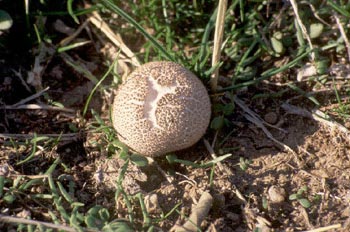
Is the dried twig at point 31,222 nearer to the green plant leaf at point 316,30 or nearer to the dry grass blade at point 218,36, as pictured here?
the dry grass blade at point 218,36

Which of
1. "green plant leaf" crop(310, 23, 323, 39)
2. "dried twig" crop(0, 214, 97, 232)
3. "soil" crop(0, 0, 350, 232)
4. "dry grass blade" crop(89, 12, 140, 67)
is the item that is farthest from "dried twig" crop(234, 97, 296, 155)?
"dried twig" crop(0, 214, 97, 232)

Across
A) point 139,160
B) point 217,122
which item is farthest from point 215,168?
point 139,160

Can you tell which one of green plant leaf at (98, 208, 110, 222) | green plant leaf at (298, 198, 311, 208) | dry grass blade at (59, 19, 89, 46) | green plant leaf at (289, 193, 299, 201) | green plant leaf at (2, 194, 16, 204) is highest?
dry grass blade at (59, 19, 89, 46)

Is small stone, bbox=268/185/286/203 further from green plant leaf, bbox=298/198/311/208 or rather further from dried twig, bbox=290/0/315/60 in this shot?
dried twig, bbox=290/0/315/60

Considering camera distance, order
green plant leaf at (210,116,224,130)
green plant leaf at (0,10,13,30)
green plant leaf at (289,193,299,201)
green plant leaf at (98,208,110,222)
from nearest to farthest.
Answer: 1. green plant leaf at (98,208,110,222)
2. green plant leaf at (289,193,299,201)
3. green plant leaf at (210,116,224,130)
4. green plant leaf at (0,10,13,30)

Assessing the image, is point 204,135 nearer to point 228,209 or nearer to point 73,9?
point 228,209

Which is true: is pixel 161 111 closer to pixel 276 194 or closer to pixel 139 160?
pixel 139 160
